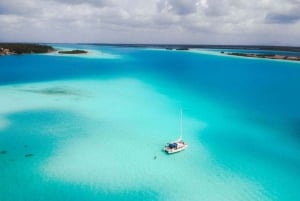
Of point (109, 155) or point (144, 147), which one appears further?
point (144, 147)

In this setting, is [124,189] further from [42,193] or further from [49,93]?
[49,93]

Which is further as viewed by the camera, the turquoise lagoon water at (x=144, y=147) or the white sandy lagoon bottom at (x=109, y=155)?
the turquoise lagoon water at (x=144, y=147)

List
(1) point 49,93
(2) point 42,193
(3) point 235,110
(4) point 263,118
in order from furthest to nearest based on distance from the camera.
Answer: (1) point 49,93 < (3) point 235,110 < (4) point 263,118 < (2) point 42,193

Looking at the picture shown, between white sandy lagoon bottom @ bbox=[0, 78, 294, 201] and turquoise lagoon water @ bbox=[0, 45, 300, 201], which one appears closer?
white sandy lagoon bottom @ bbox=[0, 78, 294, 201]

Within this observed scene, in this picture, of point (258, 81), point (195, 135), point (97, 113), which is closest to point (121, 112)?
point (97, 113)

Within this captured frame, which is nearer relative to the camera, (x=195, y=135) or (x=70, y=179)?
(x=70, y=179)
